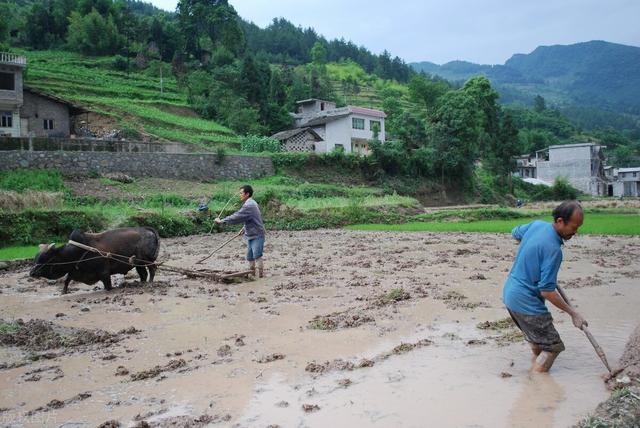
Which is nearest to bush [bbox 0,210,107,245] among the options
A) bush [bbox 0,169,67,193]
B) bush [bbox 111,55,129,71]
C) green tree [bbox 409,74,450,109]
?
bush [bbox 0,169,67,193]

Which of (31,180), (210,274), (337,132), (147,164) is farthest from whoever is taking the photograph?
(337,132)

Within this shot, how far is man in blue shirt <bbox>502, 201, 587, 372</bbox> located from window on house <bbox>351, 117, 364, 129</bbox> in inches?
1866

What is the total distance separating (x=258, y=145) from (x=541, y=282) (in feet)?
128

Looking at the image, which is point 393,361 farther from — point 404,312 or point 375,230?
point 375,230

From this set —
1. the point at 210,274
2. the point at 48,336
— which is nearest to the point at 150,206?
the point at 210,274

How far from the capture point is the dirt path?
→ 4.50 m

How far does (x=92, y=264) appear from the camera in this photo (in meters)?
10.1

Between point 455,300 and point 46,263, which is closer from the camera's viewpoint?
point 455,300

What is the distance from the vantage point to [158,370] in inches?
223

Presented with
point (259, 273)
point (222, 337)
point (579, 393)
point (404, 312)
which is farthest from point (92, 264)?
point (579, 393)

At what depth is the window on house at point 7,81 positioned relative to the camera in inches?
1406

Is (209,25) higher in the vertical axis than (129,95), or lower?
higher

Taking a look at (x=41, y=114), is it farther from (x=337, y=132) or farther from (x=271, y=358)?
(x=271, y=358)

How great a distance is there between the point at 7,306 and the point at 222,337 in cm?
505
